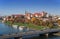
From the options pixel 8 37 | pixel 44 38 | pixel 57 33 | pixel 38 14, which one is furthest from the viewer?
pixel 38 14

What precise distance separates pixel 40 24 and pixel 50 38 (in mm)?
14261

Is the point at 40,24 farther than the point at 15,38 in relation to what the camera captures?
Yes

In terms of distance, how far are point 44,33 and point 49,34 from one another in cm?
136

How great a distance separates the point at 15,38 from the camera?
714 inches

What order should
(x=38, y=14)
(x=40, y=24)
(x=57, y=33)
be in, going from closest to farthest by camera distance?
(x=57, y=33) → (x=40, y=24) → (x=38, y=14)

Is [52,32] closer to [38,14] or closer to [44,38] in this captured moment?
[44,38]

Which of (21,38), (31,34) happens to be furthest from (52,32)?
(21,38)

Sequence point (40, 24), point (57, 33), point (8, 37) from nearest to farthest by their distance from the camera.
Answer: point (8, 37) → point (57, 33) → point (40, 24)

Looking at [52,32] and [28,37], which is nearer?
[28,37]

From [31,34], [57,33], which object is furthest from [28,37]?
[57,33]

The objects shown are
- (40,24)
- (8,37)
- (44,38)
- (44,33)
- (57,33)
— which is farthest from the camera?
(40,24)

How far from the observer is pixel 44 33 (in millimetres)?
21469

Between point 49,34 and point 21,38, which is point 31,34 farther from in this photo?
point 49,34

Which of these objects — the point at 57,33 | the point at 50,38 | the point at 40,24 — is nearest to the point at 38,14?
the point at 40,24
